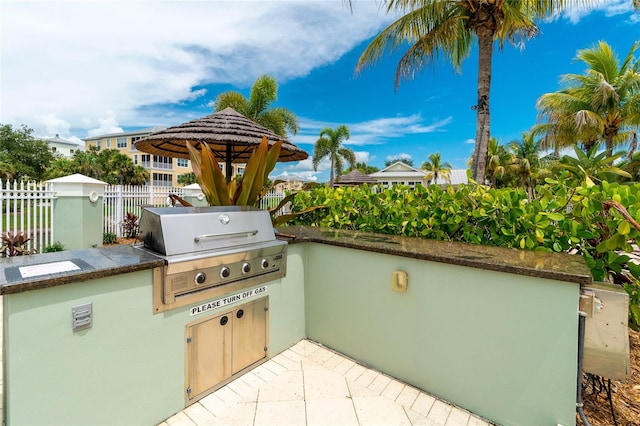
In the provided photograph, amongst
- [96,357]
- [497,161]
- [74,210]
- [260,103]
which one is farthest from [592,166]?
[497,161]

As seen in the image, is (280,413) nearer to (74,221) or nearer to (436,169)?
(74,221)

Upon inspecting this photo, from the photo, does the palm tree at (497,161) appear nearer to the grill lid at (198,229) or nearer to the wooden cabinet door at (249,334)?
the wooden cabinet door at (249,334)

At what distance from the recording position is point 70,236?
6867 mm

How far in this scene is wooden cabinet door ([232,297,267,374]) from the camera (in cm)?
228

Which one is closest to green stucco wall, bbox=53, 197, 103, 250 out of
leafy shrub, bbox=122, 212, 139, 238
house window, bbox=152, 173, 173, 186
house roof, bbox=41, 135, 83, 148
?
leafy shrub, bbox=122, 212, 139, 238

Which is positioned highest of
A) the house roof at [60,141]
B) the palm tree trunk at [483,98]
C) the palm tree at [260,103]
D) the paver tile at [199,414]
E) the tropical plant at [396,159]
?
the house roof at [60,141]

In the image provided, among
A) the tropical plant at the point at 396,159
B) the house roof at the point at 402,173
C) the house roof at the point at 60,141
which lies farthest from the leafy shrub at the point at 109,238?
the house roof at the point at 60,141

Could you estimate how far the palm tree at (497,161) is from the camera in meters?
27.9

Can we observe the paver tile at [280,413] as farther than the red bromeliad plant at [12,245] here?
No

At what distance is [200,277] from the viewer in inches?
75.9

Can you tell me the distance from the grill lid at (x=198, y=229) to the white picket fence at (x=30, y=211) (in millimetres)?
6293

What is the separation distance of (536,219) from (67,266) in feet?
10.4

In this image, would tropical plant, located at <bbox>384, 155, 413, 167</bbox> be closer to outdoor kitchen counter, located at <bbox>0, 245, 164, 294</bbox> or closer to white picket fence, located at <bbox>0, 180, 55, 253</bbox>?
white picket fence, located at <bbox>0, 180, 55, 253</bbox>

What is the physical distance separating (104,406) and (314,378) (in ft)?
4.72
